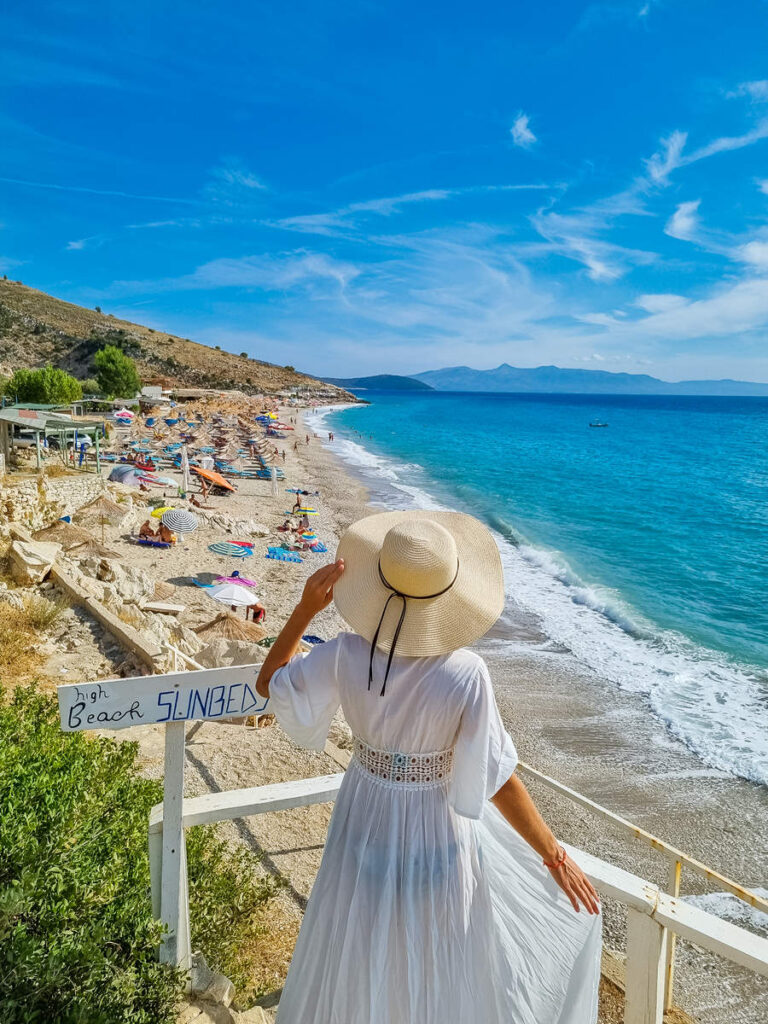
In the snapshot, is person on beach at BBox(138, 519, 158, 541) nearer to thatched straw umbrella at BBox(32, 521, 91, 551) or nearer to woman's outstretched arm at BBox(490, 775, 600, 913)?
thatched straw umbrella at BBox(32, 521, 91, 551)

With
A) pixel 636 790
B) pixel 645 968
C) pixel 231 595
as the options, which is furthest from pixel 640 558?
pixel 645 968

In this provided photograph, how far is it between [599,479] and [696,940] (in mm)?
43703

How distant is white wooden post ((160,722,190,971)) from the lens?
1.79m

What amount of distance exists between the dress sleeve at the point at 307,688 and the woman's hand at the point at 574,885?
0.71 meters

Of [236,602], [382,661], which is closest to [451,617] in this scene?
[382,661]

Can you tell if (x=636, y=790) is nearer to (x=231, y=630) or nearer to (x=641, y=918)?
(x=231, y=630)

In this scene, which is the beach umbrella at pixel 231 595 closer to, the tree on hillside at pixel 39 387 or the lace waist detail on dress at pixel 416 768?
the lace waist detail on dress at pixel 416 768

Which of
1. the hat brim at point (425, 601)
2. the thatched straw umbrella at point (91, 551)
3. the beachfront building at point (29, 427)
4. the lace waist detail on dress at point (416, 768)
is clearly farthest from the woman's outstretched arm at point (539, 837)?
the beachfront building at point (29, 427)

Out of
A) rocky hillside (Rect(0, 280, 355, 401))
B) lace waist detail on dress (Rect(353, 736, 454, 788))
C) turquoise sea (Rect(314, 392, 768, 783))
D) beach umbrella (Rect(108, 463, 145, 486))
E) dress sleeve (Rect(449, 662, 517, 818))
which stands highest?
rocky hillside (Rect(0, 280, 355, 401))

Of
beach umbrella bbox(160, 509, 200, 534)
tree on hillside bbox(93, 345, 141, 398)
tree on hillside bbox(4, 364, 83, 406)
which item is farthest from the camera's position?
tree on hillside bbox(93, 345, 141, 398)

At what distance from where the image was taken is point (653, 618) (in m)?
15.3

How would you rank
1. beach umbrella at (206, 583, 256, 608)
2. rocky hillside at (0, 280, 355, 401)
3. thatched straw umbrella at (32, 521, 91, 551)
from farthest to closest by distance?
rocky hillside at (0, 280, 355, 401), thatched straw umbrella at (32, 521, 91, 551), beach umbrella at (206, 583, 256, 608)

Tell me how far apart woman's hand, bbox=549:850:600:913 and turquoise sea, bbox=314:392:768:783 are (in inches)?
330

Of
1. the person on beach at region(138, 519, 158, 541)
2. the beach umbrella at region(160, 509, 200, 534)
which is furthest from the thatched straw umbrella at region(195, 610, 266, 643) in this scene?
the person on beach at region(138, 519, 158, 541)
